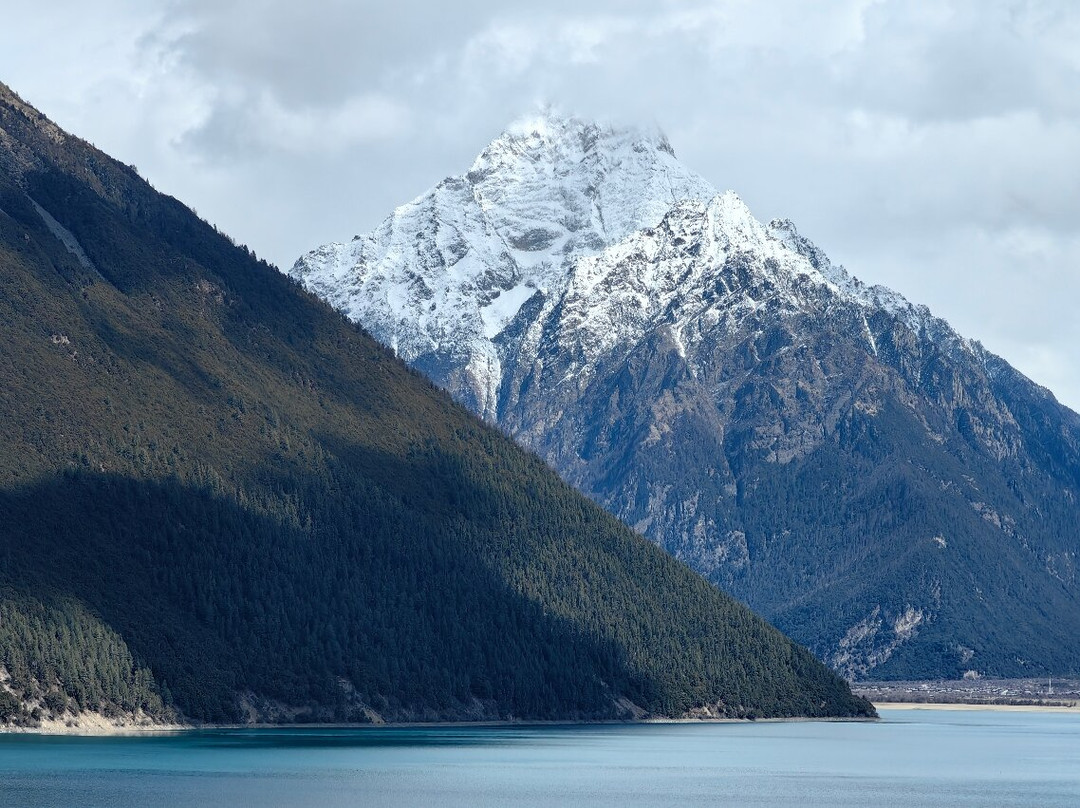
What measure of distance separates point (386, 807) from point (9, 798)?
32.9 m

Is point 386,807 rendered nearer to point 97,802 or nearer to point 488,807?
point 488,807

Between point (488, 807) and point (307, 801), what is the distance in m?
16.4

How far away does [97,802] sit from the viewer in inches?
7475

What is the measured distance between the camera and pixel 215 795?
199m

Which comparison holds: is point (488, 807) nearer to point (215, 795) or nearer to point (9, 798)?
point (215, 795)

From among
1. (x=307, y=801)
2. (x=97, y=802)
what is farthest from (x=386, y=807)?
(x=97, y=802)

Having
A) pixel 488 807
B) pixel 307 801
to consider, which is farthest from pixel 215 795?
pixel 488 807

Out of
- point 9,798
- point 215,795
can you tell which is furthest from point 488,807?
point 9,798

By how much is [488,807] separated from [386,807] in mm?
9797

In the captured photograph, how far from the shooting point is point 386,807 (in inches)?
7667

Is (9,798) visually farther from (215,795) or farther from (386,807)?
(386,807)

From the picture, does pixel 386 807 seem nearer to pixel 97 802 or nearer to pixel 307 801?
pixel 307 801

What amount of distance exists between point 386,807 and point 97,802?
2534 cm

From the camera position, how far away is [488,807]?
19850 centimetres
